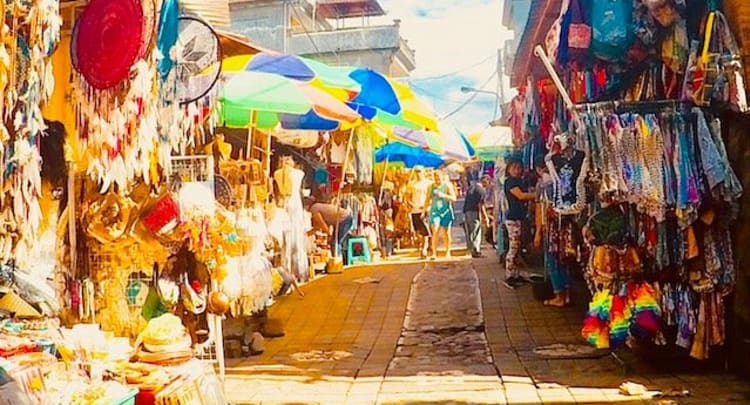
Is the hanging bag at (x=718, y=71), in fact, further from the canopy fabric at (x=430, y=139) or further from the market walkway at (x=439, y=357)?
the canopy fabric at (x=430, y=139)

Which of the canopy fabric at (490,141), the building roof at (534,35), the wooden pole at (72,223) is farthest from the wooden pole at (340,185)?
the wooden pole at (72,223)

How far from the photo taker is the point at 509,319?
909 cm

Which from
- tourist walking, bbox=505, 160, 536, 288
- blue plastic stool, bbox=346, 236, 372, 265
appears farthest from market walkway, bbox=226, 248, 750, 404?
blue plastic stool, bbox=346, 236, 372, 265

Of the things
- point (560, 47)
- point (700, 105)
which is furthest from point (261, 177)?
point (700, 105)

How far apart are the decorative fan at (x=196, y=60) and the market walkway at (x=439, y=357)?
7.33ft

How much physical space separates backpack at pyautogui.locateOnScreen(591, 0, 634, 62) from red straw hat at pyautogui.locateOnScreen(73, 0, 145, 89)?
3938 mm

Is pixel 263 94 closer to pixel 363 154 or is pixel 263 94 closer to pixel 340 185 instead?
pixel 340 185

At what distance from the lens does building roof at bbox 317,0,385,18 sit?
25312 millimetres

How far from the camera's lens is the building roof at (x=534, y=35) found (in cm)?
831

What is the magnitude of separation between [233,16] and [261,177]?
15.9 meters

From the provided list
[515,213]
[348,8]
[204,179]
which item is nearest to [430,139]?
Answer: [515,213]

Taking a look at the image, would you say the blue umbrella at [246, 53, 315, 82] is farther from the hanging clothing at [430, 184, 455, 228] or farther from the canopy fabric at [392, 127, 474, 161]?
the hanging clothing at [430, 184, 455, 228]

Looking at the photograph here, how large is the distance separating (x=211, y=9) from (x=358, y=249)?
10.0m

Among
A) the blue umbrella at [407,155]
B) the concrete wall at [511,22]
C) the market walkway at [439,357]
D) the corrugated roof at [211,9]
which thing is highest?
the concrete wall at [511,22]
